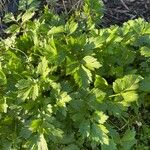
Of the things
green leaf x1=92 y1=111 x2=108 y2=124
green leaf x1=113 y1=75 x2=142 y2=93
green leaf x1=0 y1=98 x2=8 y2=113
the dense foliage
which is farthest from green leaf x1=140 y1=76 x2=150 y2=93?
green leaf x1=0 y1=98 x2=8 y2=113

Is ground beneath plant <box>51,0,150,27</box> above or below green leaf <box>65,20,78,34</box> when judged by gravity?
below

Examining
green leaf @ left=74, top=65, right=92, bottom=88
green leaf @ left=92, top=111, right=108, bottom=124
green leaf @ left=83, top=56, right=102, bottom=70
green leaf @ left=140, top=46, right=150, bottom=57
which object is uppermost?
green leaf @ left=83, top=56, right=102, bottom=70

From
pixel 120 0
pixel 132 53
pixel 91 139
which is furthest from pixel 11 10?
pixel 91 139

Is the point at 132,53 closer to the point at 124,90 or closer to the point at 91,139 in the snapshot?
the point at 124,90

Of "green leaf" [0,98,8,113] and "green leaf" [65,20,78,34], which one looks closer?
"green leaf" [0,98,8,113]

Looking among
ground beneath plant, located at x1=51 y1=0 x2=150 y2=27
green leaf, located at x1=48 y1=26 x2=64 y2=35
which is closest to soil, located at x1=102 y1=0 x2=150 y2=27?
ground beneath plant, located at x1=51 y1=0 x2=150 y2=27

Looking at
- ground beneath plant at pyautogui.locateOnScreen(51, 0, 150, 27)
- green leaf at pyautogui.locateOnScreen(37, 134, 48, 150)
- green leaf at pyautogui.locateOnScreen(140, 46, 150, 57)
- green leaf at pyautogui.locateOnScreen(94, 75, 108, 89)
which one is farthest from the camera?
ground beneath plant at pyautogui.locateOnScreen(51, 0, 150, 27)

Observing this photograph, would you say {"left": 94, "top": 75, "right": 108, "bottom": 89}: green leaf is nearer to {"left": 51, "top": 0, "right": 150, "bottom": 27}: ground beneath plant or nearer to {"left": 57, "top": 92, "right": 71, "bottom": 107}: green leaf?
{"left": 57, "top": 92, "right": 71, "bottom": 107}: green leaf

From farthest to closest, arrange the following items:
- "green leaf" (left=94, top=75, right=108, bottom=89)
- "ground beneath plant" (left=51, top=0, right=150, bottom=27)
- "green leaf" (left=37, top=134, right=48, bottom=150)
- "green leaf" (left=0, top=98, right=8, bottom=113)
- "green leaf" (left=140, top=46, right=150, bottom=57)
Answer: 1. "ground beneath plant" (left=51, top=0, right=150, bottom=27)
2. "green leaf" (left=140, top=46, right=150, bottom=57)
3. "green leaf" (left=94, top=75, right=108, bottom=89)
4. "green leaf" (left=0, top=98, right=8, bottom=113)
5. "green leaf" (left=37, top=134, right=48, bottom=150)

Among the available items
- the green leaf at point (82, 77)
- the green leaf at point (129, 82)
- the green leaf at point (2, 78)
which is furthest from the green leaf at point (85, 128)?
the green leaf at point (2, 78)
